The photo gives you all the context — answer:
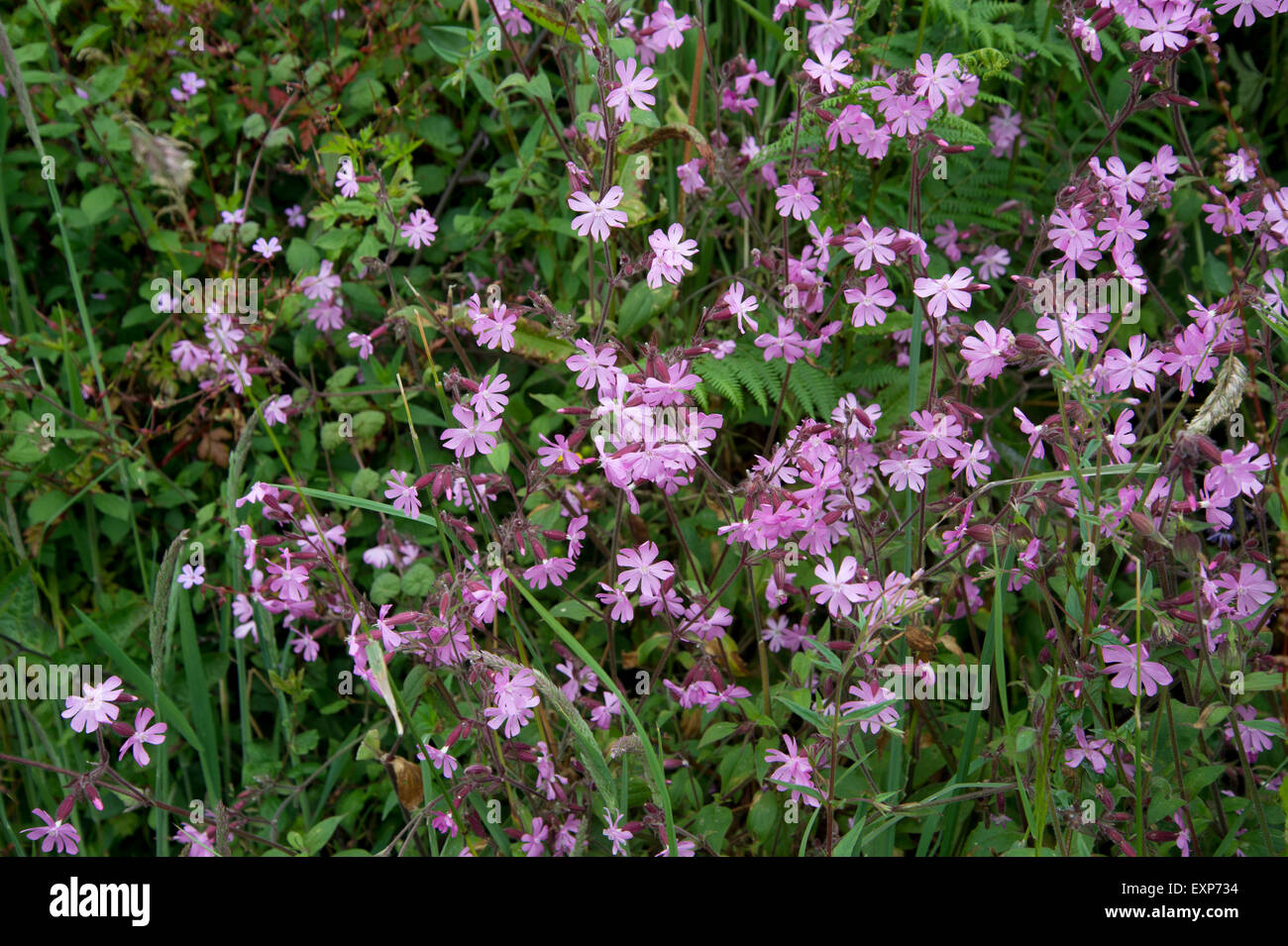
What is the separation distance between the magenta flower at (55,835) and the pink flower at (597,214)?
4.88 ft

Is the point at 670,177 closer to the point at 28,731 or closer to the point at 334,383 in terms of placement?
the point at 334,383

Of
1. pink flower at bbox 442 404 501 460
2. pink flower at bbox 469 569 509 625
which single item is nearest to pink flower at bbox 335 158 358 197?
pink flower at bbox 442 404 501 460

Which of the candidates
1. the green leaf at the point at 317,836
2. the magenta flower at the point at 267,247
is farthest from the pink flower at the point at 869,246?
the magenta flower at the point at 267,247

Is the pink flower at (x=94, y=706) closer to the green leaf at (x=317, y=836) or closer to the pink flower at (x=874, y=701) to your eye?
the green leaf at (x=317, y=836)

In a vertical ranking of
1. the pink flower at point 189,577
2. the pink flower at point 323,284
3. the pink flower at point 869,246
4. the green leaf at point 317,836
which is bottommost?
the green leaf at point 317,836

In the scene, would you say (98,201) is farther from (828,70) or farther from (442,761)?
(828,70)

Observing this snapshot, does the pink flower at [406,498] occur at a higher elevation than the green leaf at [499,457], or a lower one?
lower

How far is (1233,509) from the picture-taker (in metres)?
2.49

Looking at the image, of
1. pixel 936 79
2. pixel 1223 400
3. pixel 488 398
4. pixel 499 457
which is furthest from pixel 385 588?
pixel 1223 400

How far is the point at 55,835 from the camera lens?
2049 mm

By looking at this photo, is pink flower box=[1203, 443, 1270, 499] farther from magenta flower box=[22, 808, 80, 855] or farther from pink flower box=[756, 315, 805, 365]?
magenta flower box=[22, 808, 80, 855]

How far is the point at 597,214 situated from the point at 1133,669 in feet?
4.08

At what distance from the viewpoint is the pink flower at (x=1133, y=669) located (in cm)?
170
